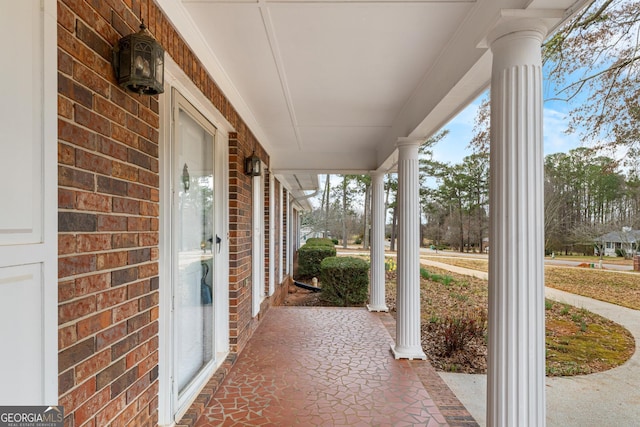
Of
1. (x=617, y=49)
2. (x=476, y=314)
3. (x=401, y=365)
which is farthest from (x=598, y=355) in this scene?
(x=617, y=49)

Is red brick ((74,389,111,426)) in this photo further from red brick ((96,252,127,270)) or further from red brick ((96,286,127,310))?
red brick ((96,252,127,270))

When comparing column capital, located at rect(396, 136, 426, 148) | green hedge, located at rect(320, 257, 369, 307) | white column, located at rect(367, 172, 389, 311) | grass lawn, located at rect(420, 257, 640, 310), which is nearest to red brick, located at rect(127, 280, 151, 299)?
column capital, located at rect(396, 136, 426, 148)

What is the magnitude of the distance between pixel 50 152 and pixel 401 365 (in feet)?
11.5

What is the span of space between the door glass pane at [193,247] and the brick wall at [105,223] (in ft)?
1.90

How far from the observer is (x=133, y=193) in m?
1.71

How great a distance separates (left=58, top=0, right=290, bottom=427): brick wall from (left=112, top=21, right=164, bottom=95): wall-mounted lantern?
46 millimetres

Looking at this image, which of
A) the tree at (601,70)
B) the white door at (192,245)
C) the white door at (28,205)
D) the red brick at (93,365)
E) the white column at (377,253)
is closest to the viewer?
the white door at (28,205)

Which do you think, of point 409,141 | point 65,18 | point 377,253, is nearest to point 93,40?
point 65,18

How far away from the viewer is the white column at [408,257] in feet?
12.7

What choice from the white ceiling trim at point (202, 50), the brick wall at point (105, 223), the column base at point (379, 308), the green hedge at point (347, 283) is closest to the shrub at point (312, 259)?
the green hedge at point (347, 283)

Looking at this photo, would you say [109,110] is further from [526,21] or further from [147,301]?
[526,21]

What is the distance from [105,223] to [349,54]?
2.07m

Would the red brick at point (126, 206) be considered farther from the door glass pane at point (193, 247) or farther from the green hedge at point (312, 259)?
the green hedge at point (312, 259)

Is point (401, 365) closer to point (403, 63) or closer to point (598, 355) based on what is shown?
point (403, 63)
